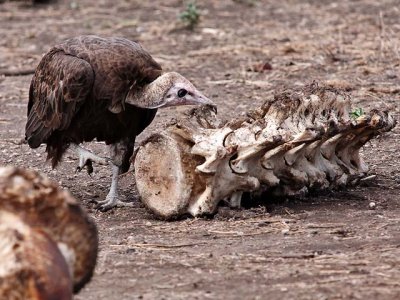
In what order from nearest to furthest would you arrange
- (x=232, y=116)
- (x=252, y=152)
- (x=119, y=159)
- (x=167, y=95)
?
(x=252, y=152) → (x=167, y=95) → (x=119, y=159) → (x=232, y=116)

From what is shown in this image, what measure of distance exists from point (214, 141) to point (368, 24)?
296 inches

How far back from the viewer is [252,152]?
5797mm

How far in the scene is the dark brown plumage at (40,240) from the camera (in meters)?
3.40

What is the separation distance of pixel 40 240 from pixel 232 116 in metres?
5.19

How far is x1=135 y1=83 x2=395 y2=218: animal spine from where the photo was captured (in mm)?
5828

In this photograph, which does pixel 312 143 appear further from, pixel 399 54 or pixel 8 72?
pixel 8 72

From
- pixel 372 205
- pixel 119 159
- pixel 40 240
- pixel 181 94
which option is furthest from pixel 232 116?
pixel 40 240

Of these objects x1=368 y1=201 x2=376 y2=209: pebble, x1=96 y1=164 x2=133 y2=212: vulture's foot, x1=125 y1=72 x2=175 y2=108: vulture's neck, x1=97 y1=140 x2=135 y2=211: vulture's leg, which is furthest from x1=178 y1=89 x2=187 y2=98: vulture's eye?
x1=368 y1=201 x2=376 y2=209: pebble

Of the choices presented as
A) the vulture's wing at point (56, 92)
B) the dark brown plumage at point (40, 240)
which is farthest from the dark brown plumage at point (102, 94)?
the dark brown plumage at point (40, 240)

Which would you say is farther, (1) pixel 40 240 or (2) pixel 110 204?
A: (2) pixel 110 204

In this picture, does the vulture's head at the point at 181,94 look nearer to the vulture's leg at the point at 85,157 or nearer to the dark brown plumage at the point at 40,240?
the vulture's leg at the point at 85,157

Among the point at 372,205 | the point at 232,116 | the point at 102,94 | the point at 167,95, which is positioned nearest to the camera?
the point at 372,205

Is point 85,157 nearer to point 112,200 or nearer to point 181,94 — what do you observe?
point 112,200

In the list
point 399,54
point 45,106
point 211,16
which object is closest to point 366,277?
point 45,106
